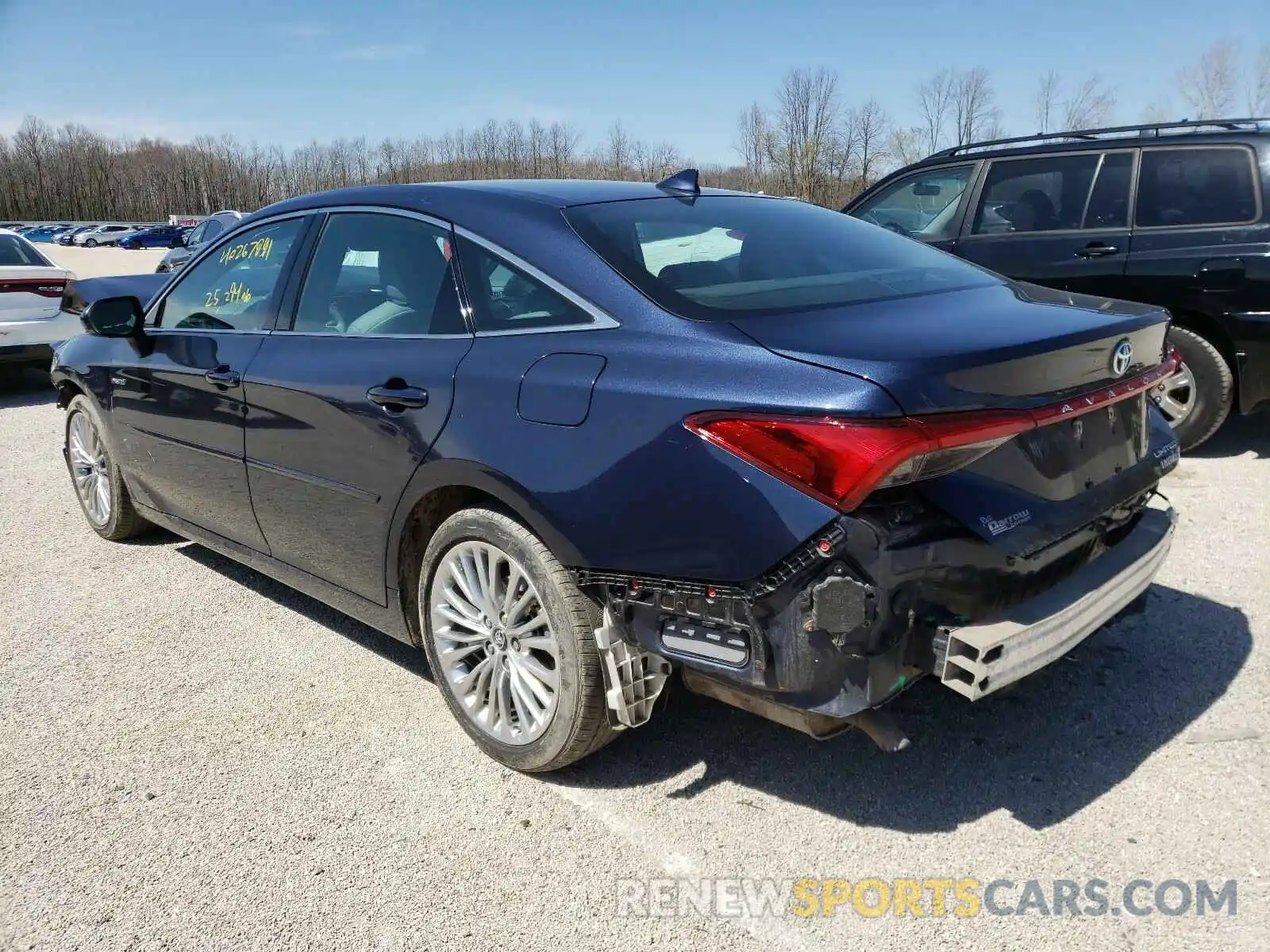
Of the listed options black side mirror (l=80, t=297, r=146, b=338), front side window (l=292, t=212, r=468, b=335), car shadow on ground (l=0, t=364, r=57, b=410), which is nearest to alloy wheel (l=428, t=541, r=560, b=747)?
front side window (l=292, t=212, r=468, b=335)

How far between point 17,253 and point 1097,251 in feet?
32.6

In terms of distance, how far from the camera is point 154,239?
186 ft

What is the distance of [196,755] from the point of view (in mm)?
3053

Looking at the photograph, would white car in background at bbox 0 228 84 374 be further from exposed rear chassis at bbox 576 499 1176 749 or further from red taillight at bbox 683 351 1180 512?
red taillight at bbox 683 351 1180 512

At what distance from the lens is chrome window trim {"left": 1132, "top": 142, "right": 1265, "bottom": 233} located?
557 cm

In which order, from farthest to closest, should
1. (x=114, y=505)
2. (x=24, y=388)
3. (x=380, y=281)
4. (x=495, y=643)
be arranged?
(x=24, y=388)
(x=114, y=505)
(x=380, y=281)
(x=495, y=643)

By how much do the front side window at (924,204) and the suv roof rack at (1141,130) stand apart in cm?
19

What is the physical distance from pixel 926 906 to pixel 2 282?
9939mm

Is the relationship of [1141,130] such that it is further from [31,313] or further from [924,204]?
[31,313]

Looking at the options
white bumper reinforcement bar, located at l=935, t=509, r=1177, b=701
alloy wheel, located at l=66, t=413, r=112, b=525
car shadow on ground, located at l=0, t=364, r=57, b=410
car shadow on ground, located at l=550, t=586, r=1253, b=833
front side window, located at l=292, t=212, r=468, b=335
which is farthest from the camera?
car shadow on ground, located at l=0, t=364, r=57, b=410

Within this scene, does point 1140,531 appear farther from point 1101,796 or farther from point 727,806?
point 727,806

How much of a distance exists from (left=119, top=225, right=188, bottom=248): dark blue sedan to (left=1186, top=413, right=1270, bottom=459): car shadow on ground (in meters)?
55.4

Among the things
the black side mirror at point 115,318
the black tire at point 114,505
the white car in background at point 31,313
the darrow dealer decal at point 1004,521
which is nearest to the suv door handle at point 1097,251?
the darrow dealer decal at point 1004,521

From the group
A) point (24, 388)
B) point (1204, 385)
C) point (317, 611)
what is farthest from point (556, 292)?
point (24, 388)
